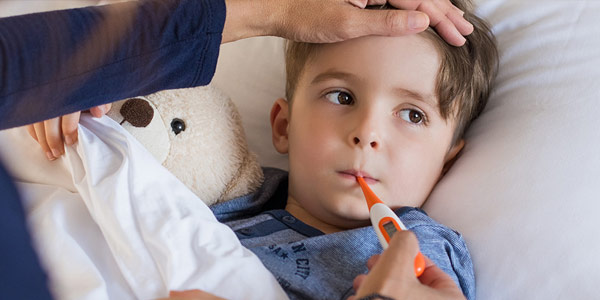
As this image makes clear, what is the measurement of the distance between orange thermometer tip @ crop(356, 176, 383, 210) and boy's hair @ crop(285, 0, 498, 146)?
186mm

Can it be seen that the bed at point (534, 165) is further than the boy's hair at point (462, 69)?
No

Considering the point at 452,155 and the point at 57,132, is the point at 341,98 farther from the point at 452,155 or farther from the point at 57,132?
the point at 57,132

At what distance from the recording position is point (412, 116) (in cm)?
109

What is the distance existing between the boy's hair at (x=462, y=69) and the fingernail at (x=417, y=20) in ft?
0.18

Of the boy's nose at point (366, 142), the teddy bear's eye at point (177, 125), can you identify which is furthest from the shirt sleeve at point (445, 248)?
the teddy bear's eye at point (177, 125)

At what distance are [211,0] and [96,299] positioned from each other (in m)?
0.41

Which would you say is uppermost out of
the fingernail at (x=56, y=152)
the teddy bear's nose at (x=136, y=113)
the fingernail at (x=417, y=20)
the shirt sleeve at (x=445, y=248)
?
the fingernail at (x=417, y=20)

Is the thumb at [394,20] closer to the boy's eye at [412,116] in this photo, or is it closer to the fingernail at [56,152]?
the boy's eye at [412,116]

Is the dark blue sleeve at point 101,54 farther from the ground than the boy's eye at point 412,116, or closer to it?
farther from the ground

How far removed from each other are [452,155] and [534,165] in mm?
171

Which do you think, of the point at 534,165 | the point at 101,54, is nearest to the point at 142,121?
the point at 101,54

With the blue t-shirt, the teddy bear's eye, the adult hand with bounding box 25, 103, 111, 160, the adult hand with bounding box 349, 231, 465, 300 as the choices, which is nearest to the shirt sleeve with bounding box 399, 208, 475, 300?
the blue t-shirt

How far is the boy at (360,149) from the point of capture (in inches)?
39.4

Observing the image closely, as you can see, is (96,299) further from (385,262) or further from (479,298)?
(479,298)
